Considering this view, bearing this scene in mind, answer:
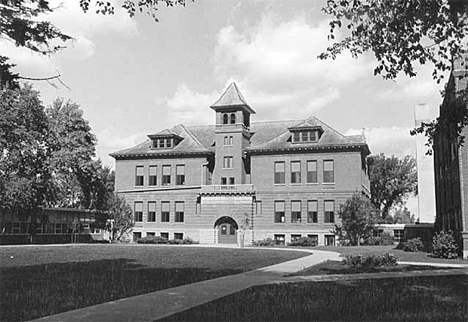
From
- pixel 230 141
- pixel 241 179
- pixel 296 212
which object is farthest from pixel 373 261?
pixel 230 141

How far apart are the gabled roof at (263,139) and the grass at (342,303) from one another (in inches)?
1361

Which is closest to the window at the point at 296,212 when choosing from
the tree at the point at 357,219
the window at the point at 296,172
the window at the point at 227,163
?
the window at the point at 296,172

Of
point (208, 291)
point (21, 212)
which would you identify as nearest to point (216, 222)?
point (21, 212)

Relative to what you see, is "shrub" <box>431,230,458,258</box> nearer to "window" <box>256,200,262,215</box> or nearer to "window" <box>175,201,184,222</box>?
"window" <box>256,200,262,215</box>

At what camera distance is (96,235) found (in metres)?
64.0

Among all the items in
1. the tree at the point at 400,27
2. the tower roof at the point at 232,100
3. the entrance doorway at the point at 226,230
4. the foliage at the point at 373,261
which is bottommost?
the foliage at the point at 373,261

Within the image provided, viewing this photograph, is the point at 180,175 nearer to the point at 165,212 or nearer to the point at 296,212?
the point at 165,212

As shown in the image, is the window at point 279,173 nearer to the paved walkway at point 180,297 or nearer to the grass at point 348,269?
the grass at point 348,269

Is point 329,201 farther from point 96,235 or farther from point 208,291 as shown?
point 208,291

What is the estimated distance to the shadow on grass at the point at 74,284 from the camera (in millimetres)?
10717

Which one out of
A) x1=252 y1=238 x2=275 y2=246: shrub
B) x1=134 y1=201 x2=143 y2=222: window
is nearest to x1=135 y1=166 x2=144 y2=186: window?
x1=134 y1=201 x2=143 y2=222: window

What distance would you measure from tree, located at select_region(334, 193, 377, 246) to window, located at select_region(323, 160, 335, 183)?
3.66m

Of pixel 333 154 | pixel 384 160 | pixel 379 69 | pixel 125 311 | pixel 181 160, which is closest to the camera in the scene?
pixel 125 311

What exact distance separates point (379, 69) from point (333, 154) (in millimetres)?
37888
